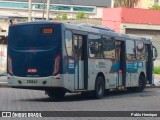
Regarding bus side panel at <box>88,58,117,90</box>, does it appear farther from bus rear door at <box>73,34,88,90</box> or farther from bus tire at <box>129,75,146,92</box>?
bus tire at <box>129,75,146,92</box>

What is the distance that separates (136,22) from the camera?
4662 centimetres

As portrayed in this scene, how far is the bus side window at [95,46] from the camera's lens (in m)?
22.2

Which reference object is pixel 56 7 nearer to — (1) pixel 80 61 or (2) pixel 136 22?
(2) pixel 136 22

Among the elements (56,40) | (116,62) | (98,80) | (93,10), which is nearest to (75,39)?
(56,40)

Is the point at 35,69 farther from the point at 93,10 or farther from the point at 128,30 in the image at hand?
the point at 93,10

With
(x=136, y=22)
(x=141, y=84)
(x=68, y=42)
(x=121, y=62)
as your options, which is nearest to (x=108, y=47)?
(x=121, y=62)

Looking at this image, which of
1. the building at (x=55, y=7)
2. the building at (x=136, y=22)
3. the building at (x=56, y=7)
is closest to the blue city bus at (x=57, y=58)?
the building at (x=136, y=22)

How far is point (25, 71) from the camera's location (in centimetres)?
2062

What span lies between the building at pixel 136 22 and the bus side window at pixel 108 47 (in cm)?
2150

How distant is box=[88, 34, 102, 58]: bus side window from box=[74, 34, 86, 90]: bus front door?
0.52 m

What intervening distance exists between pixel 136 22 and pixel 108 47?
76.0 ft

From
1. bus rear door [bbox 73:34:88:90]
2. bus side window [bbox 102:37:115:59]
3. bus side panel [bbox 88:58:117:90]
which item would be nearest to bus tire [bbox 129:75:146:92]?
bus side panel [bbox 88:58:117:90]

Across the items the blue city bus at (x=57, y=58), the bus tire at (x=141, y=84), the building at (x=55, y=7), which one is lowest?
the bus tire at (x=141, y=84)

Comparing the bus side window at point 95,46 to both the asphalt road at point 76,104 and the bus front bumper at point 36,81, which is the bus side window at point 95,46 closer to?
the asphalt road at point 76,104
